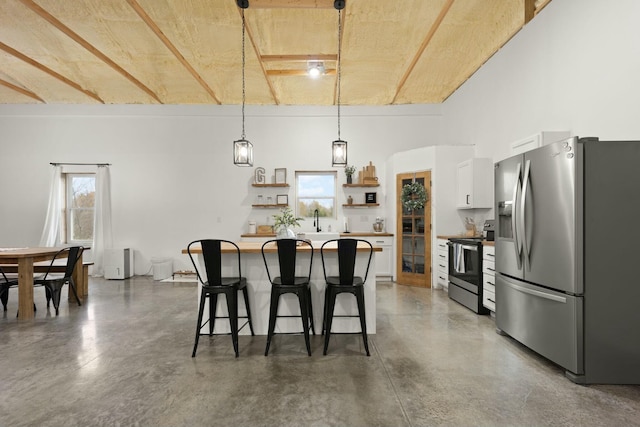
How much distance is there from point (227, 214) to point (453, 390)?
5595mm

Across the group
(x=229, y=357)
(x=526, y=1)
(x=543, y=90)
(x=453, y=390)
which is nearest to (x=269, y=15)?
(x=526, y=1)

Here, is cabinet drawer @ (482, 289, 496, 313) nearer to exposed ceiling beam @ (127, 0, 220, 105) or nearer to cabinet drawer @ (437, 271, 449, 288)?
cabinet drawer @ (437, 271, 449, 288)

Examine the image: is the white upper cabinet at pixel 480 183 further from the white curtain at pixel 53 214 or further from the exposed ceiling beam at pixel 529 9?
the white curtain at pixel 53 214

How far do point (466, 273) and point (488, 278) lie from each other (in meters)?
0.49

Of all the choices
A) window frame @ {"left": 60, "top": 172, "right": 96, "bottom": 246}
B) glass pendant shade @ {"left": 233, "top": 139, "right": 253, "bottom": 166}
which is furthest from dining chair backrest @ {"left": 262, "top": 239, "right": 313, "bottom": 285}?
window frame @ {"left": 60, "top": 172, "right": 96, "bottom": 246}

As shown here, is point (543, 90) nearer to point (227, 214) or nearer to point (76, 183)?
point (227, 214)

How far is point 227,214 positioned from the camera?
6988mm

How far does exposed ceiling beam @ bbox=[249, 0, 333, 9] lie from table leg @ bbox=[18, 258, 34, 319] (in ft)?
13.6

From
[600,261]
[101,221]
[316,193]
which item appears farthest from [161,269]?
[600,261]

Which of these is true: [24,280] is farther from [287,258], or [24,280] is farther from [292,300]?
[287,258]

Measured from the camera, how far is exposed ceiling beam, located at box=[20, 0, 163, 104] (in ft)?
12.6

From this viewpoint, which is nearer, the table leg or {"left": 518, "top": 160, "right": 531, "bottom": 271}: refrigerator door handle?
{"left": 518, "top": 160, "right": 531, "bottom": 271}: refrigerator door handle

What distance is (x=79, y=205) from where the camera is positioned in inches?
281

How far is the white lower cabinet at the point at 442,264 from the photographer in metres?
5.27
